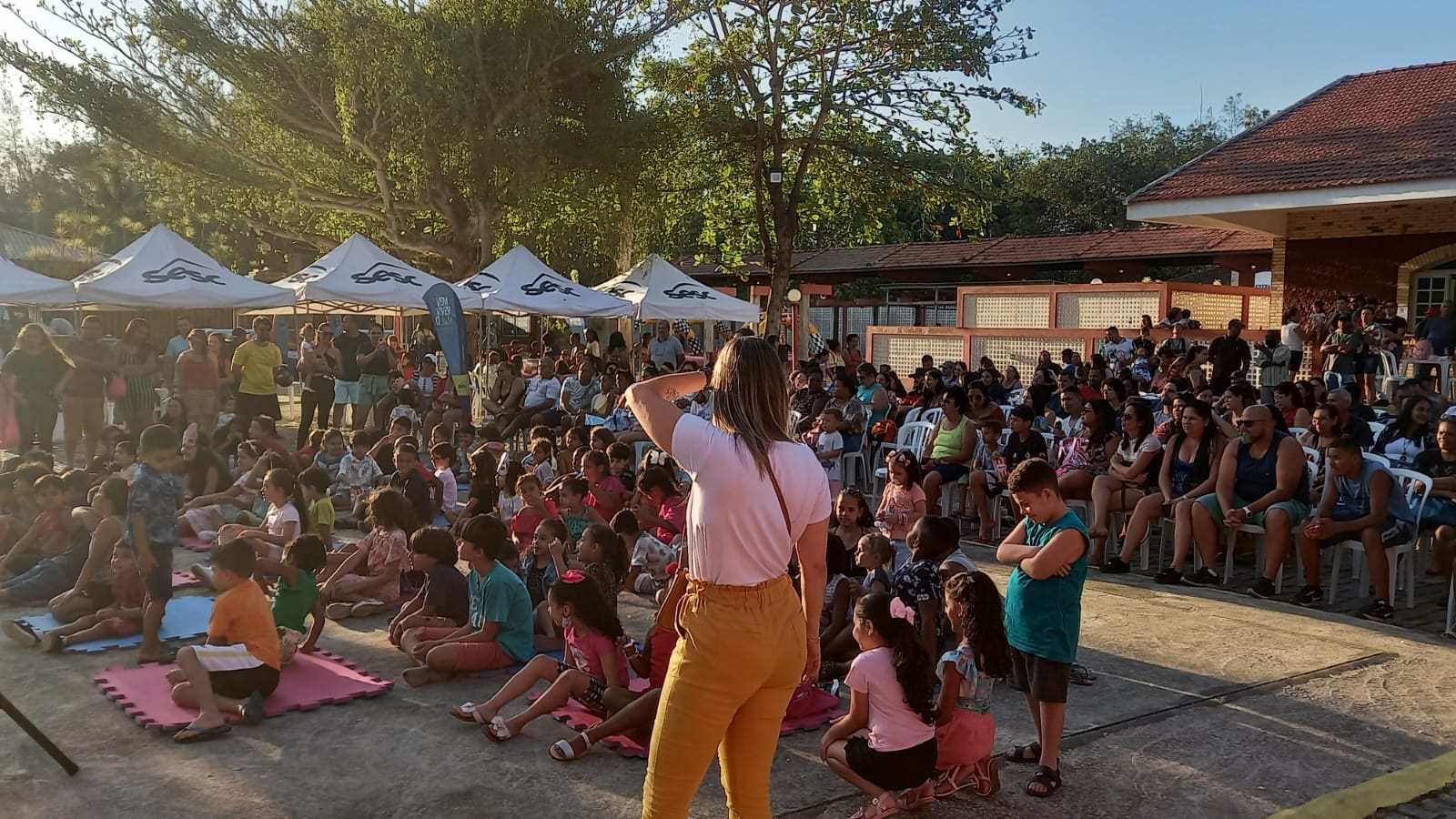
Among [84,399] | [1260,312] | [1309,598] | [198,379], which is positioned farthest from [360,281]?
[1260,312]

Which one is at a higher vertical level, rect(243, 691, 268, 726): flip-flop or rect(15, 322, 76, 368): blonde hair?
rect(15, 322, 76, 368): blonde hair

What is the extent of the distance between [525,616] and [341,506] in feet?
16.7

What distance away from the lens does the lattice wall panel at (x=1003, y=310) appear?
1745cm

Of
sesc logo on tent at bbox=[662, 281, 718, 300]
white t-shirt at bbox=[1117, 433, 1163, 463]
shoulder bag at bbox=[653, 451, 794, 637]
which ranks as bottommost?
white t-shirt at bbox=[1117, 433, 1163, 463]

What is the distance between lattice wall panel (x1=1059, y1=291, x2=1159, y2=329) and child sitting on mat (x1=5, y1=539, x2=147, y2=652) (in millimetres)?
14263

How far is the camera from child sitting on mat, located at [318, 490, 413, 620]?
6844mm

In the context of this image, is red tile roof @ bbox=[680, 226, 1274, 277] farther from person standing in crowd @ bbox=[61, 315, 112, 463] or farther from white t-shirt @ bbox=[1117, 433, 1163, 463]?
person standing in crowd @ bbox=[61, 315, 112, 463]

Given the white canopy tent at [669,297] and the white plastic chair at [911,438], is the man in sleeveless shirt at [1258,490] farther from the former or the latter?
the white canopy tent at [669,297]

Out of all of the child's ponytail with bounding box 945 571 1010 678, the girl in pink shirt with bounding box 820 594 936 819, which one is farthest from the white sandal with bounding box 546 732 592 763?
the child's ponytail with bounding box 945 571 1010 678

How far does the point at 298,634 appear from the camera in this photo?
19.2 feet

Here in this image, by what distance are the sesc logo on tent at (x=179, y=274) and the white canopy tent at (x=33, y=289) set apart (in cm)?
Result: 110

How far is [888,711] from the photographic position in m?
3.80

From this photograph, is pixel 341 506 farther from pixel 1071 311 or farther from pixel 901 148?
pixel 901 148

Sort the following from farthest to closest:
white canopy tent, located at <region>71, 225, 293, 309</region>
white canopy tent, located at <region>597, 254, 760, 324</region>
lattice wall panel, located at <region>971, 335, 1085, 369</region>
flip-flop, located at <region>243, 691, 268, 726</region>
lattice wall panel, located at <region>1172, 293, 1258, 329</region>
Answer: lattice wall panel, located at <region>1172, 293, 1258, 329</region> → lattice wall panel, located at <region>971, 335, 1085, 369</region> → white canopy tent, located at <region>597, 254, 760, 324</region> → white canopy tent, located at <region>71, 225, 293, 309</region> → flip-flop, located at <region>243, 691, 268, 726</region>
